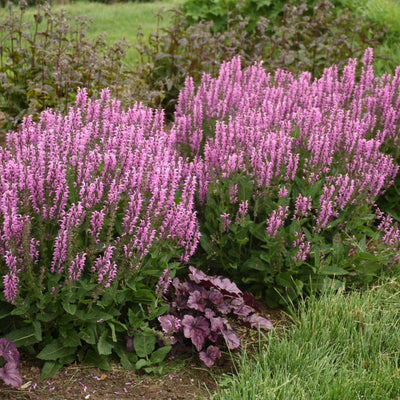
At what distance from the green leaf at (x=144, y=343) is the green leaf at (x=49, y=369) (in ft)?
1.55

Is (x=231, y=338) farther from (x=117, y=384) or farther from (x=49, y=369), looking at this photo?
(x=49, y=369)

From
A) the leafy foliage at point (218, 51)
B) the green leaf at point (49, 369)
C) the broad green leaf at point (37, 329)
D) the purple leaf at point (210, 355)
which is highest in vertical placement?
the leafy foliage at point (218, 51)

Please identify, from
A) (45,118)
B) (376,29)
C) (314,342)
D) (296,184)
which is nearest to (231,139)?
(296,184)

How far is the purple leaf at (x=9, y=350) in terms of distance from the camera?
3.34 m

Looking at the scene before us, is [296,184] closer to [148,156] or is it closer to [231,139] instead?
[231,139]

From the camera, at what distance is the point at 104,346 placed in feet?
11.9

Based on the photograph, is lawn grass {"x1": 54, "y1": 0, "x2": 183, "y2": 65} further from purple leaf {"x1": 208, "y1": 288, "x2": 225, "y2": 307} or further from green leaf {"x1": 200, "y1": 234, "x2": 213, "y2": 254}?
purple leaf {"x1": 208, "y1": 288, "x2": 225, "y2": 307}

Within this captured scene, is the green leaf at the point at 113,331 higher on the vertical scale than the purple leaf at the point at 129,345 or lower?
higher

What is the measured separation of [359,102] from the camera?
5559mm

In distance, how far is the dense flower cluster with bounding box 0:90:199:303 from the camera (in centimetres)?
333

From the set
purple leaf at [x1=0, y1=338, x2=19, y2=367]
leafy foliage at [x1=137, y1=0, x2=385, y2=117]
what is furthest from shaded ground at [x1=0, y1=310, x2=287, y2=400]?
leafy foliage at [x1=137, y1=0, x2=385, y2=117]

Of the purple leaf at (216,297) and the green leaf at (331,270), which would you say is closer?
the purple leaf at (216,297)

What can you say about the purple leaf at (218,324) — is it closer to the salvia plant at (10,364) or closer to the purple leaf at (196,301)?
the purple leaf at (196,301)

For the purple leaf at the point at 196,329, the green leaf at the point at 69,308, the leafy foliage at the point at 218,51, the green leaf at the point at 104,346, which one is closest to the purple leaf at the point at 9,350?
the green leaf at the point at 69,308
